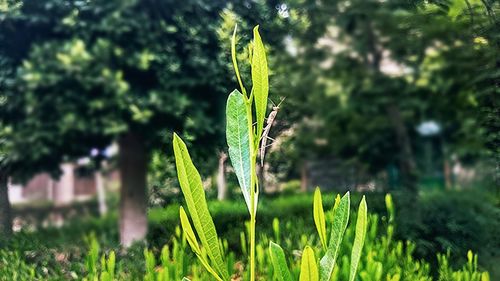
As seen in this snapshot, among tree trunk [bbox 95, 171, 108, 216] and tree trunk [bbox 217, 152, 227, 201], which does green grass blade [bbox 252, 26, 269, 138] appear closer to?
tree trunk [bbox 217, 152, 227, 201]

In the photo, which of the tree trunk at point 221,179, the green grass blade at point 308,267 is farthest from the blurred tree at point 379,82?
the green grass blade at point 308,267

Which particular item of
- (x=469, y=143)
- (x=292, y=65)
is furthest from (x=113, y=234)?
(x=469, y=143)

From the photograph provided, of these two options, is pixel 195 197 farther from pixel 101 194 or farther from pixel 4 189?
pixel 4 189

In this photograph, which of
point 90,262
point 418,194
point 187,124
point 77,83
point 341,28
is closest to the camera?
point 90,262

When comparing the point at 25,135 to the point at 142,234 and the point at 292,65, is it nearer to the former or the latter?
the point at 142,234

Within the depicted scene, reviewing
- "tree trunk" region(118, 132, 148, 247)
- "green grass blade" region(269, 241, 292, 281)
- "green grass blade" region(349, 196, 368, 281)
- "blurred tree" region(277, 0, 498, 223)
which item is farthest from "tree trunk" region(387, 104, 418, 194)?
"green grass blade" region(269, 241, 292, 281)

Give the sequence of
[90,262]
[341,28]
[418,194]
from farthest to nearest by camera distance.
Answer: [341,28], [418,194], [90,262]
